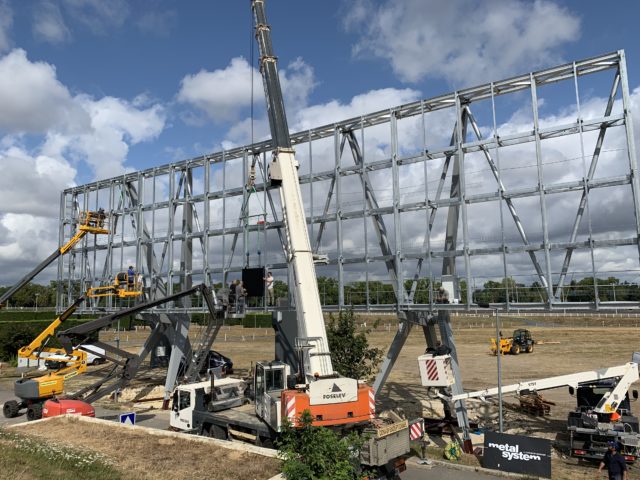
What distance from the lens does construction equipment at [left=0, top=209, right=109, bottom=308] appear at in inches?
1169

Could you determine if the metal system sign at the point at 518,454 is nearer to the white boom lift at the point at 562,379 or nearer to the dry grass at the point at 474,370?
the dry grass at the point at 474,370

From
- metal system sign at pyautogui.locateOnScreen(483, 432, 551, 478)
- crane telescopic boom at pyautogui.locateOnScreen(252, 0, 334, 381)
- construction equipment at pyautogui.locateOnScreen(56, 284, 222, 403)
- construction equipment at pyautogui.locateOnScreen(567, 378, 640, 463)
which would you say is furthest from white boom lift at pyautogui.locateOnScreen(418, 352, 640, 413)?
construction equipment at pyautogui.locateOnScreen(56, 284, 222, 403)

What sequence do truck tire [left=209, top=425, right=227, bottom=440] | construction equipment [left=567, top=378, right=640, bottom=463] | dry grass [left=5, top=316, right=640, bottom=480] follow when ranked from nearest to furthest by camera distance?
dry grass [left=5, top=316, right=640, bottom=480] < construction equipment [left=567, top=378, right=640, bottom=463] < truck tire [left=209, top=425, right=227, bottom=440]

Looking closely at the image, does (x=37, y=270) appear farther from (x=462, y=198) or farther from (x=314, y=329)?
(x=462, y=198)

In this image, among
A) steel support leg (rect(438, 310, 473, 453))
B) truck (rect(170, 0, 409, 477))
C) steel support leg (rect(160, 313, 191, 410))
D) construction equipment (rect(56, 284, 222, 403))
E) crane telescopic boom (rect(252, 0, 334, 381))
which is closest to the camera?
truck (rect(170, 0, 409, 477))

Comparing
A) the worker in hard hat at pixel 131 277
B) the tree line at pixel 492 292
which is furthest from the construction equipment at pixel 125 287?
the tree line at pixel 492 292

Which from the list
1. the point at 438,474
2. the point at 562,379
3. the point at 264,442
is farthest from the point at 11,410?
the point at 562,379

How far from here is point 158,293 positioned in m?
28.3

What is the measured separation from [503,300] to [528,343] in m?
A: 31.3

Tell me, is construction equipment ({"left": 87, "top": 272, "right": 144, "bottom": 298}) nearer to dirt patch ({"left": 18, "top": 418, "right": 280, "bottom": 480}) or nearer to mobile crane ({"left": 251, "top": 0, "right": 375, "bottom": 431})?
dirt patch ({"left": 18, "top": 418, "right": 280, "bottom": 480})

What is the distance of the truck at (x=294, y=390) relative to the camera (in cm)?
1307

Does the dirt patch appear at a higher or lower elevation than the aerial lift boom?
lower

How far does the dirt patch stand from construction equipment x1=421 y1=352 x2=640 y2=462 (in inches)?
342

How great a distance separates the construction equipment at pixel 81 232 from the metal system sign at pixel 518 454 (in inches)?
974
